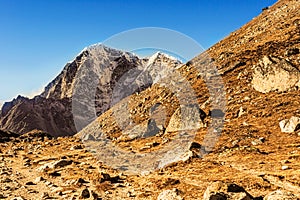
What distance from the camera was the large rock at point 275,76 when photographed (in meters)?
37.4

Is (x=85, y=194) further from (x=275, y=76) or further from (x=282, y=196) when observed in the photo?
(x=275, y=76)

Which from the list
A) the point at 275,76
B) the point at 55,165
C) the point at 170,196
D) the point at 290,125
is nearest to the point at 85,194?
the point at 170,196

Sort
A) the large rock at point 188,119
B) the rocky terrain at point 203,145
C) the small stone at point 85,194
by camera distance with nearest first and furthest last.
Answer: the small stone at point 85,194, the rocky terrain at point 203,145, the large rock at point 188,119

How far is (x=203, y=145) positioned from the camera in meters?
28.1

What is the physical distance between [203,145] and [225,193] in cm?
1586

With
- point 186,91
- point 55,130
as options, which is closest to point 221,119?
point 186,91

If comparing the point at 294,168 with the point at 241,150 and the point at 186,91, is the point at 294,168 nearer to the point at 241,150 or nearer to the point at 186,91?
the point at 241,150

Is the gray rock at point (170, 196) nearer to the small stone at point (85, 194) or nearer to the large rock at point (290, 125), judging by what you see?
the small stone at point (85, 194)

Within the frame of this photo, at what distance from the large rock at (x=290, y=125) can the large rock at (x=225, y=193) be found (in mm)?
17112

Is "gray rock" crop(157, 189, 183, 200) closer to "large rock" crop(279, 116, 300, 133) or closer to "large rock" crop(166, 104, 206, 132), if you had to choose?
"large rock" crop(279, 116, 300, 133)

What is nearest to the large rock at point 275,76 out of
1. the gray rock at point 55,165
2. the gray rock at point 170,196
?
the gray rock at point 55,165

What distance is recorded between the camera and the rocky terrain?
56.7ft

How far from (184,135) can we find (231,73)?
768 inches

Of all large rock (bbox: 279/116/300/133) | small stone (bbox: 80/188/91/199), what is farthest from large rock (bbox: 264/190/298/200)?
large rock (bbox: 279/116/300/133)
